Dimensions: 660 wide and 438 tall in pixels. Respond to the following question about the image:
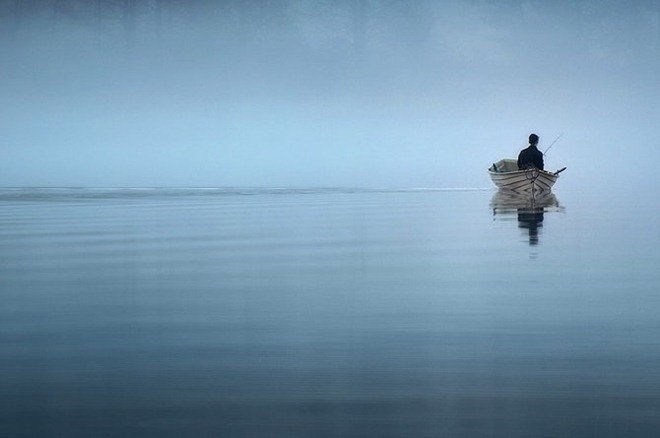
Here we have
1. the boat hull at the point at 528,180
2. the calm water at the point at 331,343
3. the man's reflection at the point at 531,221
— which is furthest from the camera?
the boat hull at the point at 528,180

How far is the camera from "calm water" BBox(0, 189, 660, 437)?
2.47 meters

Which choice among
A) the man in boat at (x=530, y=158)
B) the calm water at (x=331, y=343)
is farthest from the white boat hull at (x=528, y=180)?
the calm water at (x=331, y=343)

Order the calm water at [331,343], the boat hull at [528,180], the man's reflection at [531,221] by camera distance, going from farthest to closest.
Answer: the boat hull at [528,180], the man's reflection at [531,221], the calm water at [331,343]

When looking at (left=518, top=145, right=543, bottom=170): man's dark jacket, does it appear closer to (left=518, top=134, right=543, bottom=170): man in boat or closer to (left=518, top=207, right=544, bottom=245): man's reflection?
(left=518, top=134, right=543, bottom=170): man in boat

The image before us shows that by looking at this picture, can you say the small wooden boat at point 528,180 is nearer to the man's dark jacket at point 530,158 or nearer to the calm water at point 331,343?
the man's dark jacket at point 530,158

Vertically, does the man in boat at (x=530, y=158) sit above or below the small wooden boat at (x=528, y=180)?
above

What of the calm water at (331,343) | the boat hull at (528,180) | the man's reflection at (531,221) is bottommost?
the calm water at (331,343)

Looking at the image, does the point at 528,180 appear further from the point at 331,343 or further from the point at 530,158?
the point at 331,343

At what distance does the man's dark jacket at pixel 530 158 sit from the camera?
1928 cm

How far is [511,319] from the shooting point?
393 centimetres

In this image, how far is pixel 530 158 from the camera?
19281 mm

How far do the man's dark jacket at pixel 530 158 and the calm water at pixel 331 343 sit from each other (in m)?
12.3

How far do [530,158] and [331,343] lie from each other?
1647 centimetres

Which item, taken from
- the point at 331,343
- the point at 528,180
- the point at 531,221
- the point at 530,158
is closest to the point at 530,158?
the point at 530,158
